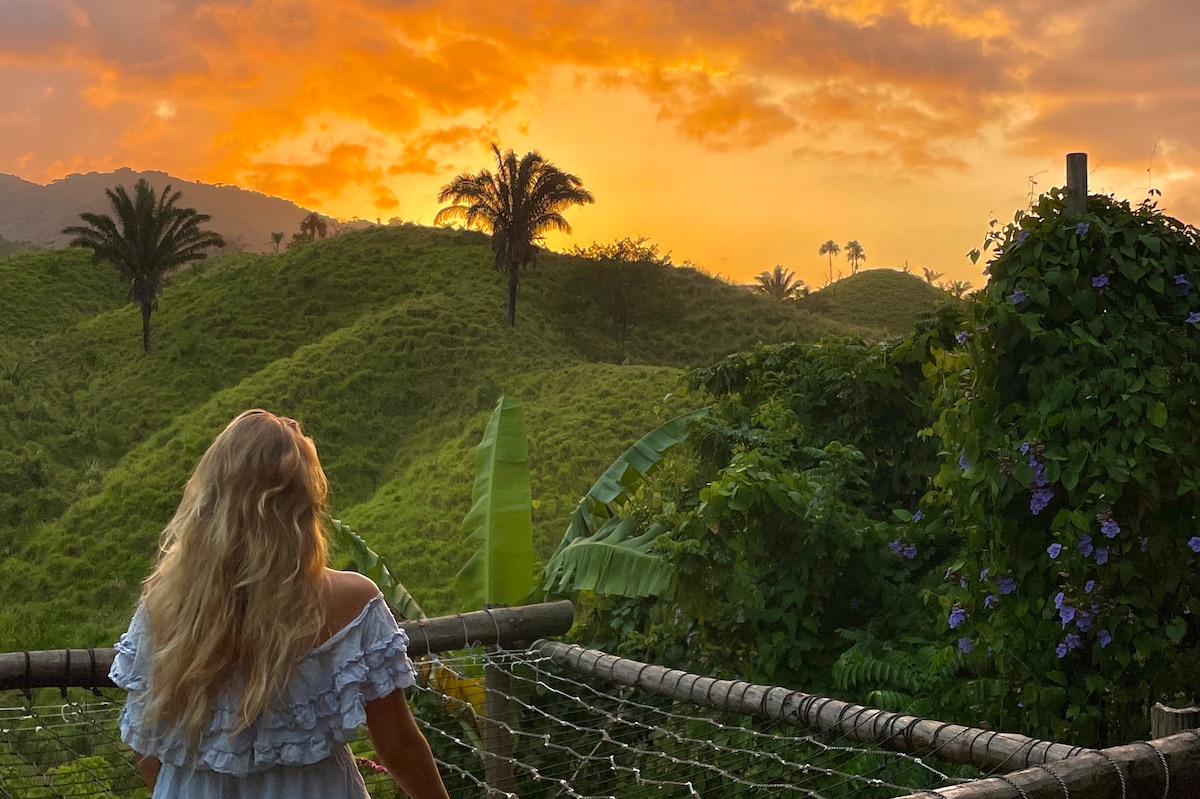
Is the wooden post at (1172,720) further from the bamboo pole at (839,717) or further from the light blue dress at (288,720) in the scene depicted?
the light blue dress at (288,720)

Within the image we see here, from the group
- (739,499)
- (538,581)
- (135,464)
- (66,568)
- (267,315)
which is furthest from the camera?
(267,315)

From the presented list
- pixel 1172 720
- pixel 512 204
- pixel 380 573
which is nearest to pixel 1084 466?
pixel 1172 720

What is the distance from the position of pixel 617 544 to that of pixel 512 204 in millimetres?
27066

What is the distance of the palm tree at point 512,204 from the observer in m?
31.4

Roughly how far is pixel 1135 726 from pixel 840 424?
3112 millimetres

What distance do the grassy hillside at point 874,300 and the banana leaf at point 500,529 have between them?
30.3m

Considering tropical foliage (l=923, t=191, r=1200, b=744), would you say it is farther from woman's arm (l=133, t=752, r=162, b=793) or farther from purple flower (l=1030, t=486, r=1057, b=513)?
woman's arm (l=133, t=752, r=162, b=793)

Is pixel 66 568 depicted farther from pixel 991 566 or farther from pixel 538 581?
pixel 991 566

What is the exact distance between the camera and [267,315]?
104ft

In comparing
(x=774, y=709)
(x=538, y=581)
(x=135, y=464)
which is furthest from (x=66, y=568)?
(x=774, y=709)

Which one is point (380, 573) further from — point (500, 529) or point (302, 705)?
point (302, 705)

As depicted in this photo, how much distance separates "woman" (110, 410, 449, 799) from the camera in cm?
178

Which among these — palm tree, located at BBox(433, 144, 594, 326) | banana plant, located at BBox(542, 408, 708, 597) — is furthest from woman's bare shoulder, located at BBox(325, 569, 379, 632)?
palm tree, located at BBox(433, 144, 594, 326)

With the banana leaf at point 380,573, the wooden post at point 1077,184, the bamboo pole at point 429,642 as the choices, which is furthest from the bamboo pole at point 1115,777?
the banana leaf at point 380,573
